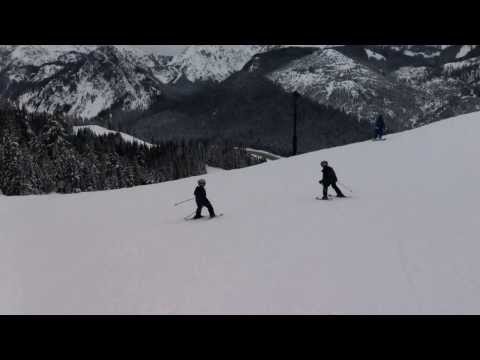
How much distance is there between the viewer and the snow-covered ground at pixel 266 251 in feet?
20.7

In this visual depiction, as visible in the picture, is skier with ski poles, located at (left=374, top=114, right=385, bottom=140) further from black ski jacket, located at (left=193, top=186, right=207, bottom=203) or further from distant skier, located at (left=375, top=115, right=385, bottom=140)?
black ski jacket, located at (left=193, top=186, right=207, bottom=203)

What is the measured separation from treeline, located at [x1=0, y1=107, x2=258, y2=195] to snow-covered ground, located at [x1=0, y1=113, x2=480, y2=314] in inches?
2408

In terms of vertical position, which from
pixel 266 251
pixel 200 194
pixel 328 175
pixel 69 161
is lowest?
pixel 69 161

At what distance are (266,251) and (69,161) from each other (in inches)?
3250

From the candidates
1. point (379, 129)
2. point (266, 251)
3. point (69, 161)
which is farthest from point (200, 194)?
point (69, 161)

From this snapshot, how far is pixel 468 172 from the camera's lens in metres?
15.9

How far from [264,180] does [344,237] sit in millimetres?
11765

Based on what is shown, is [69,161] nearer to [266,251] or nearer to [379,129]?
[379,129]

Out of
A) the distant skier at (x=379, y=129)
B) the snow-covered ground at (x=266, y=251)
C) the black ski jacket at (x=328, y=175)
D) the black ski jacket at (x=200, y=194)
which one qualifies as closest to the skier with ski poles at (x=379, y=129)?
the distant skier at (x=379, y=129)

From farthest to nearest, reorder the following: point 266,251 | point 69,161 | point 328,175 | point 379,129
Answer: point 69,161
point 379,129
point 328,175
point 266,251

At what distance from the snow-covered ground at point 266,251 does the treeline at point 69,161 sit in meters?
61.2

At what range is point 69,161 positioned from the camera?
8219 centimetres

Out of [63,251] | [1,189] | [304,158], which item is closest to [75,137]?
[1,189]

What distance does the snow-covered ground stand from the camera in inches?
249
